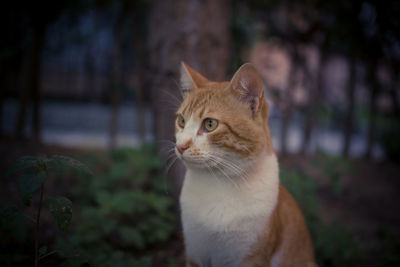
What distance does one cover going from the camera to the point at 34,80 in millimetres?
4574

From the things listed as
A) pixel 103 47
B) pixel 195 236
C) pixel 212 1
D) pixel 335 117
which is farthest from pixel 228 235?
pixel 335 117

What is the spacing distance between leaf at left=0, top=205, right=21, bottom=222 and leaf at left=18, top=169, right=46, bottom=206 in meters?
0.12

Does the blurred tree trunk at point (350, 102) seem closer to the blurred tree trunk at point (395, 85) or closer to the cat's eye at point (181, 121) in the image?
the blurred tree trunk at point (395, 85)

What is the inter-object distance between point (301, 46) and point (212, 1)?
295cm

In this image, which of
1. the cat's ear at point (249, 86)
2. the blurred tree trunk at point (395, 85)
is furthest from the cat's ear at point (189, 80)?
the blurred tree trunk at point (395, 85)

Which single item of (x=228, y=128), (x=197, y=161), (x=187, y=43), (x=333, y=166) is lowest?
(x=333, y=166)

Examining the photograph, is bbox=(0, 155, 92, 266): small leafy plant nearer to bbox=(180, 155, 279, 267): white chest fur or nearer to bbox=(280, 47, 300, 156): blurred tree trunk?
bbox=(180, 155, 279, 267): white chest fur

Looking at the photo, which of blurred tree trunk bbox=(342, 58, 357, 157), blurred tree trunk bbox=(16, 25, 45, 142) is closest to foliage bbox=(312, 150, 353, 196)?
blurred tree trunk bbox=(342, 58, 357, 157)

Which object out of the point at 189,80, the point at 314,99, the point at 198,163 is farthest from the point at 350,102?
the point at 198,163

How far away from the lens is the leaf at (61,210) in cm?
126

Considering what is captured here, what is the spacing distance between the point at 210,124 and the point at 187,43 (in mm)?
1496

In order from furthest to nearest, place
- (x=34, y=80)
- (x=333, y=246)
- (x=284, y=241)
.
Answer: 1. (x=34, y=80)
2. (x=333, y=246)
3. (x=284, y=241)

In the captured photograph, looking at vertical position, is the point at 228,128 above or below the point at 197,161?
above

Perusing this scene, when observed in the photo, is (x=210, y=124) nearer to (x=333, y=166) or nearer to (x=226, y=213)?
(x=226, y=213)
